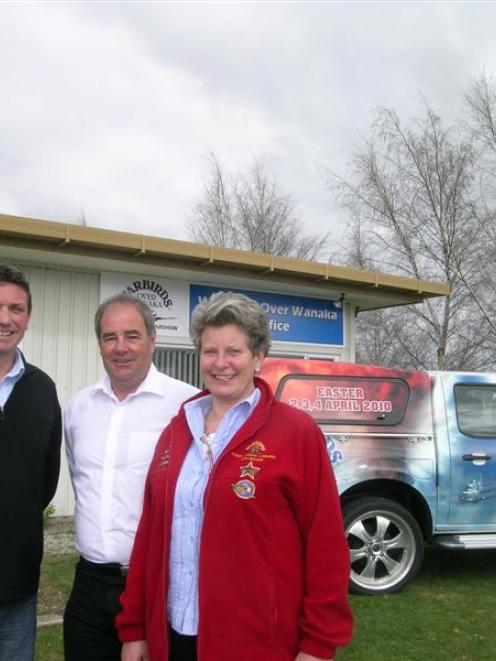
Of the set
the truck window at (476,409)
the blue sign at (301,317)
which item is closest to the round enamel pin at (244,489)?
the truck window at (476,409)

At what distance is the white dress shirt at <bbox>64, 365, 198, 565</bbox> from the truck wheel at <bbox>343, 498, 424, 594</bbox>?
3.49 m

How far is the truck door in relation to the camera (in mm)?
6043

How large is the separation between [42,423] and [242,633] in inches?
44.1

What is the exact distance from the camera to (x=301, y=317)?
10.7 m

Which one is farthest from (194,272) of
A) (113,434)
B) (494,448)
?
(113,434)

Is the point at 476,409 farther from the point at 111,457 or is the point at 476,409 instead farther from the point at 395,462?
the point at 111,457

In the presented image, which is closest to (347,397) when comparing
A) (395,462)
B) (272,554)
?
(395,462)

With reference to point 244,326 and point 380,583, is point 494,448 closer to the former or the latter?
point 380,583

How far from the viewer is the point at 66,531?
8.12 metres

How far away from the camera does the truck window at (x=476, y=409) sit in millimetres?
6273

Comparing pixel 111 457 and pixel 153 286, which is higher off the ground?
pixel 153 286

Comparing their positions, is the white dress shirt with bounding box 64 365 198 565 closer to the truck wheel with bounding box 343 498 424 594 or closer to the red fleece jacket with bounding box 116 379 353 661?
the red fleece jacket with bounding box 116 379 353 661

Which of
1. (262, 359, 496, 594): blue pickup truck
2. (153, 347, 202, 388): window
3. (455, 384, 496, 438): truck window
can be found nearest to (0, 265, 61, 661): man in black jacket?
(262, 359, 496, 594): blue pickup truck

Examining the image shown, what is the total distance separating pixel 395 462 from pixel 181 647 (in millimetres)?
3994
